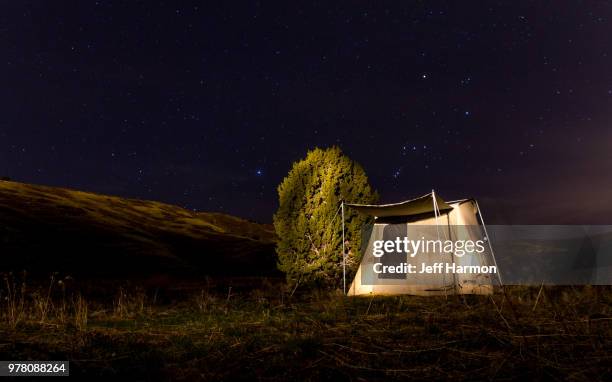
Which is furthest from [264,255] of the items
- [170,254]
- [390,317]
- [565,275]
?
[390,317]

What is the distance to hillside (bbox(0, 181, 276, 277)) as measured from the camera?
28266mm

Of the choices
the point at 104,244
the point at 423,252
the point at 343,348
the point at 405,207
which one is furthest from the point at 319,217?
the point at 104,244

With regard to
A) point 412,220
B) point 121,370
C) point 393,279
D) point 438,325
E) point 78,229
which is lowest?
point 121,370

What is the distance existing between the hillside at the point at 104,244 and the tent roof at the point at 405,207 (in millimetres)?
17901

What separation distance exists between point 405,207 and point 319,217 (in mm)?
2577

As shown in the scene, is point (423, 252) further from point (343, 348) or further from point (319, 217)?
point (343, 348)

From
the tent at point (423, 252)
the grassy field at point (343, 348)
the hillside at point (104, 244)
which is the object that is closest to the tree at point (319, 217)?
the tent at point (423, 252)

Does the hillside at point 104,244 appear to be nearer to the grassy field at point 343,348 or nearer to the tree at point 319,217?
the tree at point 319,217

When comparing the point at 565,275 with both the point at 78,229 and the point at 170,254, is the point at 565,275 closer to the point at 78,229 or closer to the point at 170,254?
the point at 170,254

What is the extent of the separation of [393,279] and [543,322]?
7.67 meters

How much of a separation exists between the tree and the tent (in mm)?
563

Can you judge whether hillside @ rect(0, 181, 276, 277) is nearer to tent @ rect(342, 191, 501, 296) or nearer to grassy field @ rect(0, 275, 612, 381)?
tent @ rect(342, 191, 501, 296)

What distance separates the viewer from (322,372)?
10.8 feet

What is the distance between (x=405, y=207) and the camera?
37.0 ft
